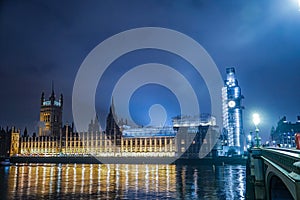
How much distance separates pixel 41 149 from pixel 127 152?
6073 cm

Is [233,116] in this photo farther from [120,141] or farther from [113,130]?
[113,130]

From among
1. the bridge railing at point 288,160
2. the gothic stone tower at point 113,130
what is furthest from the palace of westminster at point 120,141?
the bridge railing at point 288,160

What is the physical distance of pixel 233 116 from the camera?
561 ft

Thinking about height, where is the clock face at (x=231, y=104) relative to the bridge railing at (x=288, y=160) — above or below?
above

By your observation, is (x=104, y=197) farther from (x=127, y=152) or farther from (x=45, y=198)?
(x=127, y=152)

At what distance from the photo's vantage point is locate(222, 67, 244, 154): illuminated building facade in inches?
6550

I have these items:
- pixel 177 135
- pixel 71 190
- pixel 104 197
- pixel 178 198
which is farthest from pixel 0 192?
pixel 177 135

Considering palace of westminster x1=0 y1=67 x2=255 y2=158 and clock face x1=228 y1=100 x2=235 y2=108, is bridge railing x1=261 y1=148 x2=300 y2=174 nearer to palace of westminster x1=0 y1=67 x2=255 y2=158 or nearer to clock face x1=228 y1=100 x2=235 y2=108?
palace of westminster x1=0 y1=67 x2=255 y2=158

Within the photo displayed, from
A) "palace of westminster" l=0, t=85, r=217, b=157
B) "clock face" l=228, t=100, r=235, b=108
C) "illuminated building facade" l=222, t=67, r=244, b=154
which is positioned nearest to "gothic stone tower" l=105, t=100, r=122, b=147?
"palace of westminster" l=0, t=85, r=217, b=157

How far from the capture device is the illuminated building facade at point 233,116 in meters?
166

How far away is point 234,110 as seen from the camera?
171 meters

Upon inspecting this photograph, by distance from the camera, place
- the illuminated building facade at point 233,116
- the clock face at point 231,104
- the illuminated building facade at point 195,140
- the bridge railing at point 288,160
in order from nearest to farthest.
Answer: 1. the bridge railing at point 288,160
2. the illuminated building facade at point 195,140
3. the illuminated building facade at point 233,116
4. the clock face at point 231,104

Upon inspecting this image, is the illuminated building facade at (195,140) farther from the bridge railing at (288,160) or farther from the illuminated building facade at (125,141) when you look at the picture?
the bridge railing at (288,160)

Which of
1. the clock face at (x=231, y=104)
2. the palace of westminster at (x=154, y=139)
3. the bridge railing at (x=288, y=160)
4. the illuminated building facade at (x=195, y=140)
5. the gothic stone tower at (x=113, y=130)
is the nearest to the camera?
the bridge railing at (x=288, y=160)
